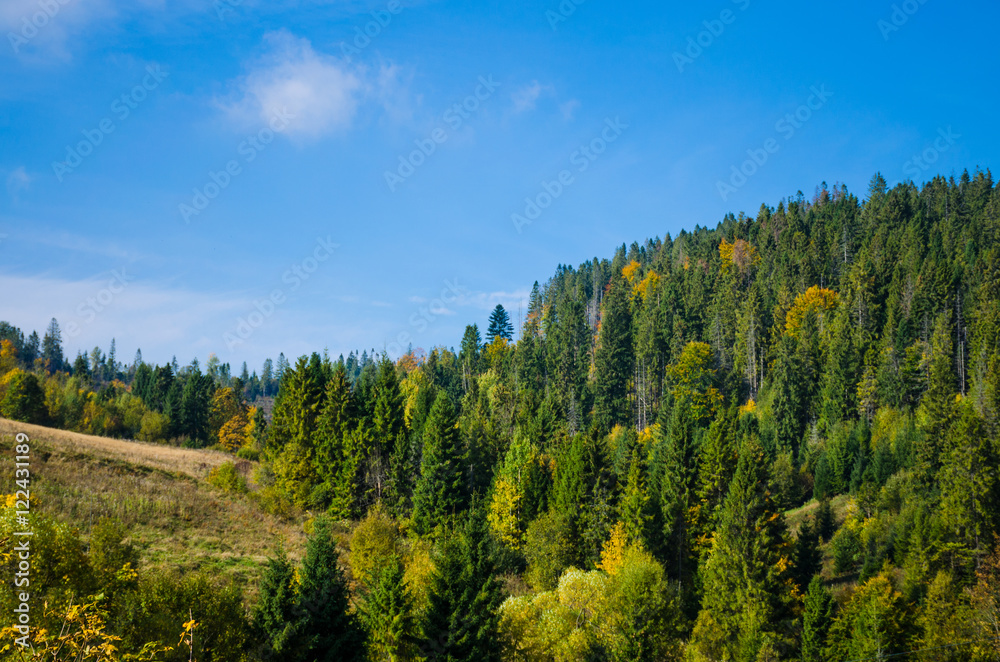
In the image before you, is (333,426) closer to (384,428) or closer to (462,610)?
(384,428)

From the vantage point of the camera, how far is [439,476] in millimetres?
55562

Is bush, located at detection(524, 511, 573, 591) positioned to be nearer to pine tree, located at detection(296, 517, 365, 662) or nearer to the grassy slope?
the grassy slope

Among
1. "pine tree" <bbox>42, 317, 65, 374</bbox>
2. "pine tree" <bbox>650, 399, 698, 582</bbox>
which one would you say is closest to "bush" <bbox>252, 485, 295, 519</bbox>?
"pine tree" <bbox>650, 399, 698, 582</bbox>

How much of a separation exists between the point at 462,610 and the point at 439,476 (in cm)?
2679

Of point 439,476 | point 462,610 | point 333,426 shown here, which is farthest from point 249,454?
point 462,610

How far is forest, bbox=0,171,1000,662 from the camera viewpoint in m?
27.9

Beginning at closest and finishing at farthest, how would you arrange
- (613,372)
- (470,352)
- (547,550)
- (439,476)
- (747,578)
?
(747,578) → (547,550) → (439,476) → (613,372) → (470,352)

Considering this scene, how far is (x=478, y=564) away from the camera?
101 ft

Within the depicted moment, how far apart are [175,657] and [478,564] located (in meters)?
14.6

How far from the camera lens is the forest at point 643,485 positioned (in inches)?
1098

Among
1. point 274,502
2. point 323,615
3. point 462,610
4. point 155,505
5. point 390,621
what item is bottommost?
point 390,621

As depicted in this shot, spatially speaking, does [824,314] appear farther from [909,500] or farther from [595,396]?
[909,500]

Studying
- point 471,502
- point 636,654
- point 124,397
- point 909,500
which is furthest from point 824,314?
point 124,397

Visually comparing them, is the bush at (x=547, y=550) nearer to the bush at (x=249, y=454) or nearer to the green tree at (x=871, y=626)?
the green tree at (x=871, y=626)
